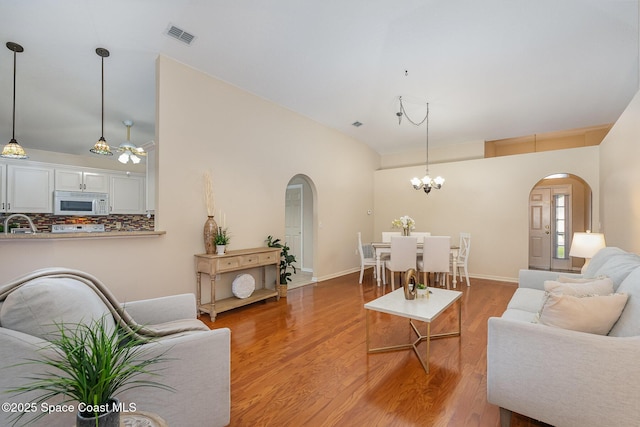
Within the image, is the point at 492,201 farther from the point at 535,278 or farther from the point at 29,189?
the point at 29,189

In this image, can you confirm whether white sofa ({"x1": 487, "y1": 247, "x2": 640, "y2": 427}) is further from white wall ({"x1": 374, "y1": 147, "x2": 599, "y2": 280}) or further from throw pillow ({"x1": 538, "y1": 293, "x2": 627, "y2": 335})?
white wall ({"x1": 374, "y1": 147, "x2": 599, "y2": 280})

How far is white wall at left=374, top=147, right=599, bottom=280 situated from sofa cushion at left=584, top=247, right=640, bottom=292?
3.36m

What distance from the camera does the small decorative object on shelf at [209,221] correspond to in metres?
3.76

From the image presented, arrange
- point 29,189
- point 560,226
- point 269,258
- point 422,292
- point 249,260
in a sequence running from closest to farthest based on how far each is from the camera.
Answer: point 422,292 < point 249,260 < point 269,258 < point 29,189 < point 560,226

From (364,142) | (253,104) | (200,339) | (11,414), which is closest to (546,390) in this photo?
(200,339)

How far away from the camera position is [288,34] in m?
3.25

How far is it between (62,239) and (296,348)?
256 centimetres

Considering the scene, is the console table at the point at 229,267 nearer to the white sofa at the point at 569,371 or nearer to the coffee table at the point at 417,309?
the coffee table at the point at 417,309

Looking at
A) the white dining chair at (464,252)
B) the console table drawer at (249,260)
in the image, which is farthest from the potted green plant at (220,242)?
the white dining chair at (464,252)

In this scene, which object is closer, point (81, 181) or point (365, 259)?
point (81, 181)

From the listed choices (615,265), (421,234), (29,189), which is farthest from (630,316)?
(29,189)

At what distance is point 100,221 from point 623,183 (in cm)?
846

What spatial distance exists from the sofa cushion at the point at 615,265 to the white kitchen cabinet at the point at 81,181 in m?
7.43

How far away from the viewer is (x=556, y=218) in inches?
278
